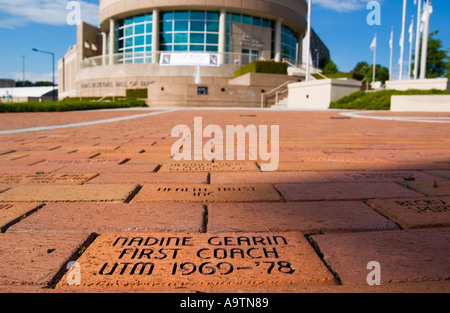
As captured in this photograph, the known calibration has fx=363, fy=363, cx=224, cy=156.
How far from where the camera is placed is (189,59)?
34.3 metres

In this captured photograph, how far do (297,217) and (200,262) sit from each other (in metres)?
0.62

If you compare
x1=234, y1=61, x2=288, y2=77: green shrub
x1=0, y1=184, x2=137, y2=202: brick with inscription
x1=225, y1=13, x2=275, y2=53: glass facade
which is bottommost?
x1=0, y1=184, x2=137, y2=202: brick with inscription

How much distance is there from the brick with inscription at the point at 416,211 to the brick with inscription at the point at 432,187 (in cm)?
13

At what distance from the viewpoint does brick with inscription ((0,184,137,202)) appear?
6.44 ft

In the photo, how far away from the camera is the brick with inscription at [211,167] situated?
2.85 meters

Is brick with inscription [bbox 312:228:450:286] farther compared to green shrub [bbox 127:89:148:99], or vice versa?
green shrub [bbox 127:89:148:99]

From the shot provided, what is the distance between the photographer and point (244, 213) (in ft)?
5.68

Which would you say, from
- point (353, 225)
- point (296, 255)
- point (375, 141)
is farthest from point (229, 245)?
point (375, 141)

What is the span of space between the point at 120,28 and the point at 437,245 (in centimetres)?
4275

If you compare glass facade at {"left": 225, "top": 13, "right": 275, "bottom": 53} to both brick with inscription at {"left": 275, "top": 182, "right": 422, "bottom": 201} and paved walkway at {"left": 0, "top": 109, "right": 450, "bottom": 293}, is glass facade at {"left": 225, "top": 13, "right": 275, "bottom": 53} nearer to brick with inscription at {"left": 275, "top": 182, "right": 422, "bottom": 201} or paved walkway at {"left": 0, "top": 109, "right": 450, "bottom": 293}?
→ paved walkway at {"left": 0, "top": 109, "right": 450, "bottom": 293}

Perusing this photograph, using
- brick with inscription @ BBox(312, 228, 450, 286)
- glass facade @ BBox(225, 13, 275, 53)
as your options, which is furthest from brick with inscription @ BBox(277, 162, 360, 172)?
glass facade @ BBox(225, 13, 275, 53)

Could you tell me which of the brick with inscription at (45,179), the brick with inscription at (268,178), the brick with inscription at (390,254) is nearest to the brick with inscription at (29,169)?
the brick with inscription at (45,179)

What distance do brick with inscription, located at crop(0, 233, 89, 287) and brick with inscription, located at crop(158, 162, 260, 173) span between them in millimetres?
1424
